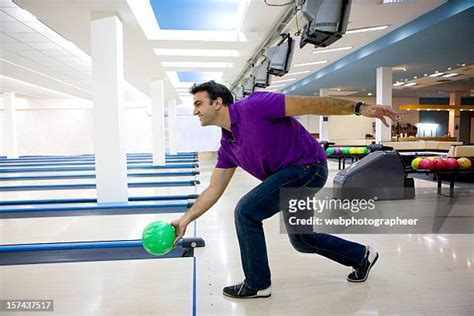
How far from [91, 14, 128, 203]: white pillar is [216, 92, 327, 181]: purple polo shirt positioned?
2.99 metres

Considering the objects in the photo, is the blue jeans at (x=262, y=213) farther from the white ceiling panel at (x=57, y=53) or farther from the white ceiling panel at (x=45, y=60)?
the white ceiling panel at (x=45, y=60)

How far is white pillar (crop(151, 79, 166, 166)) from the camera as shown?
9578mm

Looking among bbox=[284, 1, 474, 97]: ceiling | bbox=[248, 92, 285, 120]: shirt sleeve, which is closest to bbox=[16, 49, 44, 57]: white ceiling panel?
bbox=[284, 1, 474, 97]: ceiling

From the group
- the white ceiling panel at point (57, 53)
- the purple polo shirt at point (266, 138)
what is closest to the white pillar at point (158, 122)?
the white ceiling panel at point (57, 53)

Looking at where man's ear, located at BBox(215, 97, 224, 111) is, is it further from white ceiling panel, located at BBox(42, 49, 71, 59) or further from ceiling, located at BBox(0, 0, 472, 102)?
white ceiling panel, located at BBox(42, 49, 71, 59)

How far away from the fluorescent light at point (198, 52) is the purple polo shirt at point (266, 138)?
5.40m

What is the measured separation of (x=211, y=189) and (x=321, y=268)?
1.05 meters

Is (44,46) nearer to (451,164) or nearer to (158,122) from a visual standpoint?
(158,122)

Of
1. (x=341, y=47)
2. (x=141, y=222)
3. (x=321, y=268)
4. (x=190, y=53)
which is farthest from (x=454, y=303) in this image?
(x=341, y=47)

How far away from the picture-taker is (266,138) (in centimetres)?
198

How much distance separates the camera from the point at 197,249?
3.09m

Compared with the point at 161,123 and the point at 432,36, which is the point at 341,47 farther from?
the point at 161,123

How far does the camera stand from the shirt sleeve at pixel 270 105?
1.93m

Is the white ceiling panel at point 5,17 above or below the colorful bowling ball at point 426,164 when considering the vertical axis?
above
